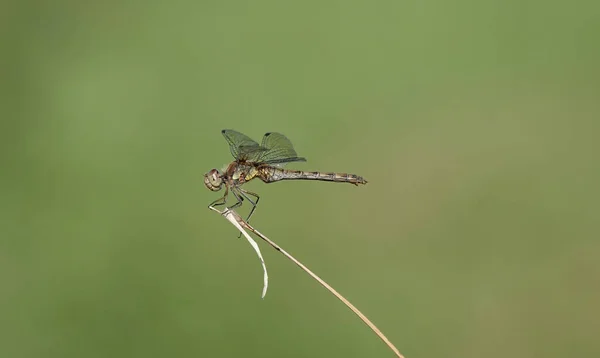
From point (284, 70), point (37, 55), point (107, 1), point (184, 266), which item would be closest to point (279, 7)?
point (284, 70)

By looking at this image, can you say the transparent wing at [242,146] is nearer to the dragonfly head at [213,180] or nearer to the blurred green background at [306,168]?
the dragonfly head at [213,180]

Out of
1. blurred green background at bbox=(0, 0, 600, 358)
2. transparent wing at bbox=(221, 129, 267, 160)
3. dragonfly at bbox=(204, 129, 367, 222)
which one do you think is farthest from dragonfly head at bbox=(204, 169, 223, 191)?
blurred green background at bbox=(0, 0, 600, 358)

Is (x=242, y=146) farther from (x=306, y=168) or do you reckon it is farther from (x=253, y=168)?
(x=306, y=168)

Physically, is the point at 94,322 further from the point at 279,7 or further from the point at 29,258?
the point at 279,7

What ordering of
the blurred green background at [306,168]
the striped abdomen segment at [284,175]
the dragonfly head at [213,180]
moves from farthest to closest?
the blurred green background at [306,168] → the striped abdomen segment at [284,175] → the dragonfly head at [213,180]

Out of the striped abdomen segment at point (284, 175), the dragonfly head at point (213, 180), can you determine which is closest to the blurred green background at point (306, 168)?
the striped abdomen segment at point (284, 175)

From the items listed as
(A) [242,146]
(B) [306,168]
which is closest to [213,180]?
(A) [242,146]
